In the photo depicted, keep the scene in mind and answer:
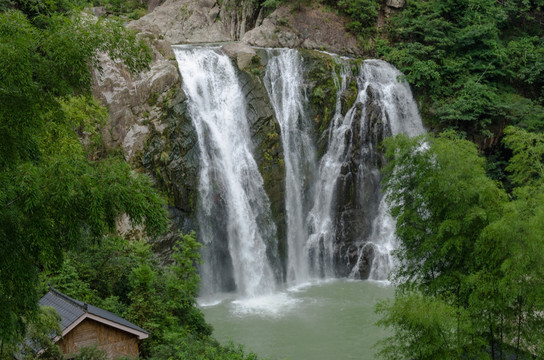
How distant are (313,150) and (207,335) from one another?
9.32 metres

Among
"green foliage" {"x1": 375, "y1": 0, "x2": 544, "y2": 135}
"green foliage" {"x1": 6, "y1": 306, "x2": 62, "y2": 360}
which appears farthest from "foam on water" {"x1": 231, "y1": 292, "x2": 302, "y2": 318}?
"green foliage" {"x1": 375, "y1": 0, "x2": 544, "y2": 135}

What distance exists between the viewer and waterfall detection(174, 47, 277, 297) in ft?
53.1

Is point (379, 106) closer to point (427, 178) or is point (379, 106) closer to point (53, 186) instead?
point (427, 178)

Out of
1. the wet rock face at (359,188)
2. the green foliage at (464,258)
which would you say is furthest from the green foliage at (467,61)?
the green foliage at (464,258)

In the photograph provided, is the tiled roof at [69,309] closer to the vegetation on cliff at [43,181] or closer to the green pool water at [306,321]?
the vegetation on cliff at [43,181]

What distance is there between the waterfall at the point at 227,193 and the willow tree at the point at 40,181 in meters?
11.6

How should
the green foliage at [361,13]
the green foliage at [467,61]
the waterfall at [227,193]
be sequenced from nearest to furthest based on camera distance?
1. the waterfall at [227,193]
2. the green foliage at [467,61]
3. the green foliage at [361,13]

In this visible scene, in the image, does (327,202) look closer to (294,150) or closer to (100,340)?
(294,150)

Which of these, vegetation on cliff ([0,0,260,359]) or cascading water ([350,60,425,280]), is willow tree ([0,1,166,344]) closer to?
vegetation on cliff ([0,0,260,359])

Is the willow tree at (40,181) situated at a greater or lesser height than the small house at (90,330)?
greater

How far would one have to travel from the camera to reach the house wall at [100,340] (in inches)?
312

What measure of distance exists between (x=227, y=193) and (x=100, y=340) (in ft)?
28.6

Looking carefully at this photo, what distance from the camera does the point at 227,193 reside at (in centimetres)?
1650

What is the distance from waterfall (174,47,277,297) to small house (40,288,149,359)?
740cm
